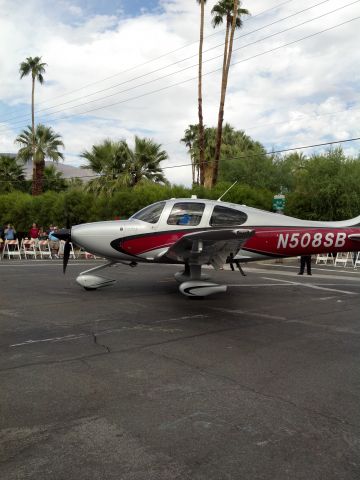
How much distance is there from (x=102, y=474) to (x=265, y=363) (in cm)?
275

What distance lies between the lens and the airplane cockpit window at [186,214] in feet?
31.7

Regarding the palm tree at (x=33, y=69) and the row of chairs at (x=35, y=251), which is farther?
the palm tree at (x=33, y=69)

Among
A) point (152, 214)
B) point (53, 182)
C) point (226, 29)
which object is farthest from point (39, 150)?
point (152, 214)

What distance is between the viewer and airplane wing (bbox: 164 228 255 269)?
25.6ft

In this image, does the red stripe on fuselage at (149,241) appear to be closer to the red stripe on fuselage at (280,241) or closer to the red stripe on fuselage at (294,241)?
the red stripe on fuselage at (280,241)

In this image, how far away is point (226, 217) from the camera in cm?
976

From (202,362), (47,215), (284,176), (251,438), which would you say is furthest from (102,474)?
(284,176)

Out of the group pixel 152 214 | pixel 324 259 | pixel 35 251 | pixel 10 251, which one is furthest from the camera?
pixel 10 251

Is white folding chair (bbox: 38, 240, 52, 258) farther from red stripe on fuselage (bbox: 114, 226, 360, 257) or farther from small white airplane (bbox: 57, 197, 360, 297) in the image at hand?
red stripe on fuselage (bbox: 114, 226, 360, 257)

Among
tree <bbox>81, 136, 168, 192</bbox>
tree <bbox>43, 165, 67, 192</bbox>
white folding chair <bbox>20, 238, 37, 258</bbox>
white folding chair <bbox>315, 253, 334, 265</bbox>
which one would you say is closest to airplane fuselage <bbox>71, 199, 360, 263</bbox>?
white folding chair <bbox>315, 253, 334, 265</bbox>

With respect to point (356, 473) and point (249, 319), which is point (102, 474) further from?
point (249, 319)

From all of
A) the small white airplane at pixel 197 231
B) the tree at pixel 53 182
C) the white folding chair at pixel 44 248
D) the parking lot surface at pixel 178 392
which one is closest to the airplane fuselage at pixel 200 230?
the small white airplane at pixel 197 231

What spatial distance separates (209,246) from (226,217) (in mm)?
1284

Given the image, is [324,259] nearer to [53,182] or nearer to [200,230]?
[200,230]
